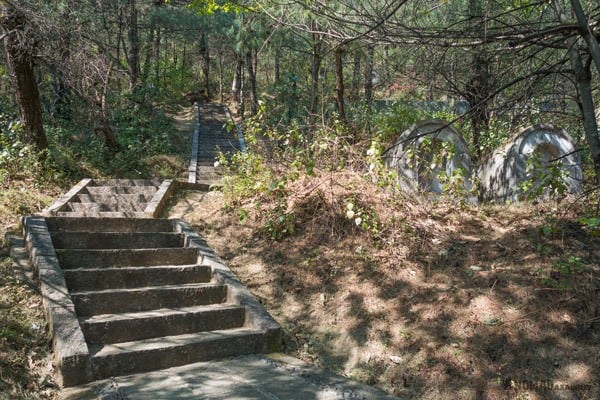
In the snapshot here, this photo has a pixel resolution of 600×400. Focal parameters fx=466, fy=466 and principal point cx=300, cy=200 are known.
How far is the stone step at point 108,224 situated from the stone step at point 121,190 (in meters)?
2.02

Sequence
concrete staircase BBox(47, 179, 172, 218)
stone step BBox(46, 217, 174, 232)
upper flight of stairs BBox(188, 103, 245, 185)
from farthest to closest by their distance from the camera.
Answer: upper flight of stairs BBox(188, 103, 245, 185) < concrete staircase BBox(47, 179, 172, 218) < stone step BBox(46, 217, 174, 232)

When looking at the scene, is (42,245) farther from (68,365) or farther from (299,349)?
(299,349)

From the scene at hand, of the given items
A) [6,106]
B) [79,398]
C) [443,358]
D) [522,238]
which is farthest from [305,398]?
[6,106]

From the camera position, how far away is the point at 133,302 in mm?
4945

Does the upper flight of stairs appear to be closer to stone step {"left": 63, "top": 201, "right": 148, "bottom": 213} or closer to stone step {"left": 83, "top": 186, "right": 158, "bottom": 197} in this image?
stone step {"left": 83, "top": 186, "right": 158, "bottom": 197}

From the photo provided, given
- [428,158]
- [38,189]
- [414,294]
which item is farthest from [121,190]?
[414,294]

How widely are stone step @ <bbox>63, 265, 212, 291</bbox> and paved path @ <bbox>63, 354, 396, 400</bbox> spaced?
4.73 ft

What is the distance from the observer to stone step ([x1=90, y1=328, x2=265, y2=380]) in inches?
157

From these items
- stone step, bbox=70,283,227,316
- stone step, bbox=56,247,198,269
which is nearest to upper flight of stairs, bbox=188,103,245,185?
stone step, bbox=56,247,198,269

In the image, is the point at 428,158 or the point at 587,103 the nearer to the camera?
the point at 587,103

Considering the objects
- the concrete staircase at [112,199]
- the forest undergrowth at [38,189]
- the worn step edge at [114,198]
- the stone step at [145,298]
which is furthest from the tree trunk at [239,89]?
the stone step at [145,298]

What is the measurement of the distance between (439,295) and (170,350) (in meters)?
2.77

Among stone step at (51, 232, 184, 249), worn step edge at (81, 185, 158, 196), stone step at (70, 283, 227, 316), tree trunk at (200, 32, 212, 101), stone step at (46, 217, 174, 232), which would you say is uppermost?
tree trunk at (200, 32, 212, 101)

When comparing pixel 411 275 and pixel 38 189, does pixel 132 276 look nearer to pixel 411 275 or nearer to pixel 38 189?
pixel 411 275
